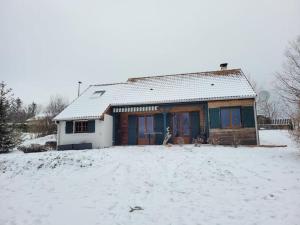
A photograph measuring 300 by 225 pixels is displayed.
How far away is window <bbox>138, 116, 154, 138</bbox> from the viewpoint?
60.3 ft

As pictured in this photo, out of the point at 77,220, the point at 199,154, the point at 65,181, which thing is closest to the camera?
the point at 77,220

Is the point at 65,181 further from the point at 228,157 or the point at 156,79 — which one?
the point at 156,79

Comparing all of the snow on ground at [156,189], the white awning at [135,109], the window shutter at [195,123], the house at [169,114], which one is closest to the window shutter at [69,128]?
the house at [169,114]

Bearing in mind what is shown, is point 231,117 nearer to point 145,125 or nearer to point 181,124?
point 181,124

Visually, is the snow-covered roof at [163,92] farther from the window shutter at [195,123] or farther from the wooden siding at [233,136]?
the wooden siding at [233,136]

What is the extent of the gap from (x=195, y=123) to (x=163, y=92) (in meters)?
3.60

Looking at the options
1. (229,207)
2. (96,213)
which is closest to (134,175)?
(96,213)

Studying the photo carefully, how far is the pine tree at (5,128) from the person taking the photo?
16422mm

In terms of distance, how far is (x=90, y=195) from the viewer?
7582 millimetres

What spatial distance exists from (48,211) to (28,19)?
1962 centimetres

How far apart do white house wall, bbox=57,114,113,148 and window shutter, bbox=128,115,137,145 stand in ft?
5.01

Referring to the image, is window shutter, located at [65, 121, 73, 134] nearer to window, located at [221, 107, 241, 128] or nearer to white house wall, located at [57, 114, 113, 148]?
white house wall, located at [57, 114, 113, 148]

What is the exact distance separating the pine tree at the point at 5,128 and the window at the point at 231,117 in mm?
14773

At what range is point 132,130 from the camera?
18.6 m
